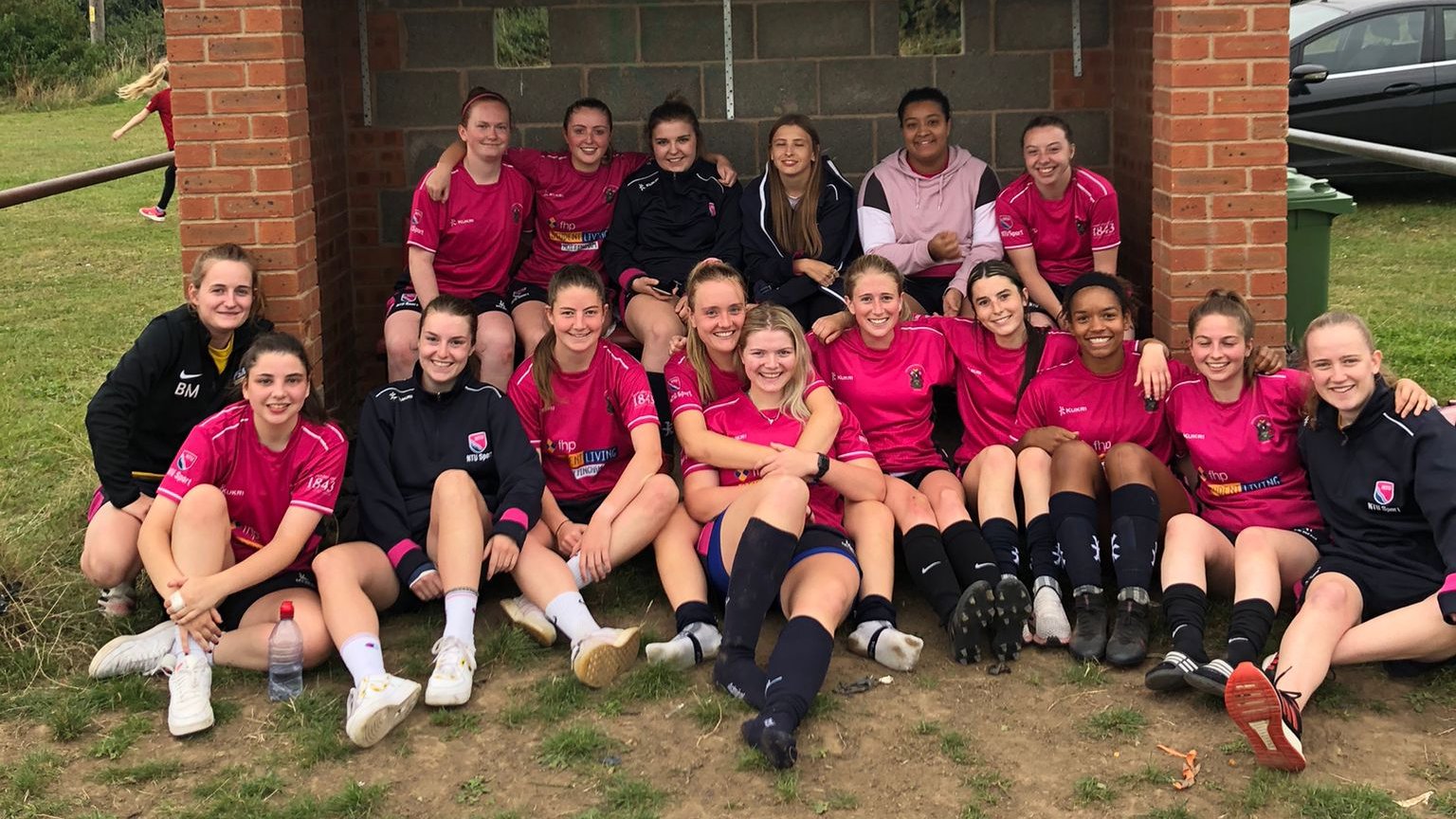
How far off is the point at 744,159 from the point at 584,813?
12.6 feet

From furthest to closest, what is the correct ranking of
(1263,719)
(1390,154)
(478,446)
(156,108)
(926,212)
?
(156,108)
(926,212)
(1390,154)
(478,446)
(1263,719)

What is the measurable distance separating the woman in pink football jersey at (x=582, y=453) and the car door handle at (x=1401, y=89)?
9087mm

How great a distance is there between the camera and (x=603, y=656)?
451 centimetres

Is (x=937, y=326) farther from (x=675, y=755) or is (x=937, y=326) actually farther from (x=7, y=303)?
(x=7, y=303)

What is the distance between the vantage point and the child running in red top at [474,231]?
20.5 ft

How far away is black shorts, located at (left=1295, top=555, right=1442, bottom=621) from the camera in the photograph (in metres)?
4.45

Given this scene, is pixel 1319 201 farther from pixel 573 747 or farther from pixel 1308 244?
pixel 573 747

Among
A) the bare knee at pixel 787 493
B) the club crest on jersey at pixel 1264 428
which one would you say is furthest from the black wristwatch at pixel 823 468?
the club crest on jersey at pixel 1264 428

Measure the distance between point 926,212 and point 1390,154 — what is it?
1798 millimetres

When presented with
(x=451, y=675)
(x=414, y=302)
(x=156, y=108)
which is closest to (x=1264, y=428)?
(x=451, y=675)

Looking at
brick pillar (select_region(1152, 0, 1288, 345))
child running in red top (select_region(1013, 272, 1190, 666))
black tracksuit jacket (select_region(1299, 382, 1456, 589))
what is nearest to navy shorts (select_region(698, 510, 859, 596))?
child running in red top (select_region(1013, 272, 1190, 666))

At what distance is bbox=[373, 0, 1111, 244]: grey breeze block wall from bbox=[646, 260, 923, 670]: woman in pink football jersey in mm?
1724

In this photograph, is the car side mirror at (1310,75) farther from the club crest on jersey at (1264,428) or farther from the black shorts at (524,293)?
the black shorts at (524,293)

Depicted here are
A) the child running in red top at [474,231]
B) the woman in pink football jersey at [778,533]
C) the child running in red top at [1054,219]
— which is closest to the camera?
the woman in pink football jersey at [778,533]
